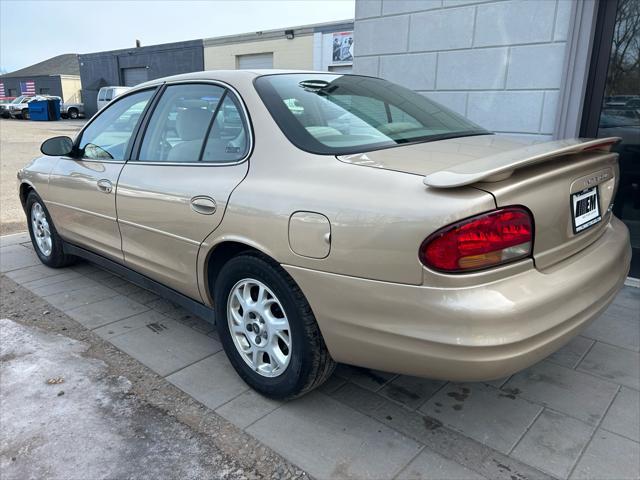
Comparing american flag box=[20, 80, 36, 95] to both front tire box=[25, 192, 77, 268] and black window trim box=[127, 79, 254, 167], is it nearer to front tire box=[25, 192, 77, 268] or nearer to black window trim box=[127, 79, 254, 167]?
front tire box=[25, 192, 77, 268]

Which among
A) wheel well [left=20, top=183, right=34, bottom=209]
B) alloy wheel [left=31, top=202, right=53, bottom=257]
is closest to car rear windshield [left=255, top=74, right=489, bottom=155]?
alloy wheel [left=31, top=202, right=53, bottom=257]

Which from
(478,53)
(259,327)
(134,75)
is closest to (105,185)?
(259,327)

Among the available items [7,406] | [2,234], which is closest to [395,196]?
[7,406]

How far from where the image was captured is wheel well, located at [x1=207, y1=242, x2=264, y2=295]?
8.11 feet

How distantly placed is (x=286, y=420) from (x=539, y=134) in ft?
12.2

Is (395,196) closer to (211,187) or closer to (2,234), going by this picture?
(211,187)

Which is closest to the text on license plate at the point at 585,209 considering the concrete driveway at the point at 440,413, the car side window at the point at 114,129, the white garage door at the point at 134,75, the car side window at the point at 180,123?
the concrete driveway at the point at 440,413

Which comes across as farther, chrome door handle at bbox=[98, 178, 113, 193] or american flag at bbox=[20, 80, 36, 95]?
american flag at bbox=[20, 80, 36, 95]

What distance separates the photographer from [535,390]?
2.67m

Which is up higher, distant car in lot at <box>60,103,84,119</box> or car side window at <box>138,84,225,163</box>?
car side window at <box>138,84,225,163</box>

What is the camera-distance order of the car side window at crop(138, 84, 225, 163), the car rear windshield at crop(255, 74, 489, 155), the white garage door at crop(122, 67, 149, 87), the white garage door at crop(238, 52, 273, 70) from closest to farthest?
the car rear windshield at crop(255, 74, 489, 155) → the car side window at crop(138, 84, 225, 163) → the white garage door at crop(238, 52, 273, 70) → the white garage door at crop(122, 67, 149, 87)

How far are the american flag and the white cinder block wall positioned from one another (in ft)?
156

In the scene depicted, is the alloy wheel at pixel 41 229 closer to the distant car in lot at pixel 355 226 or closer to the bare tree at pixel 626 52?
the distant car in lot at pixel 355 226

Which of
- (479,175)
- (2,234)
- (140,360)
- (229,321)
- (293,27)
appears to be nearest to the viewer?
(479,175)
